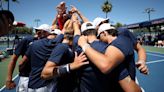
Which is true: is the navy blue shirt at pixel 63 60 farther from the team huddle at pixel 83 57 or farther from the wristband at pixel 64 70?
the wristband at pixel 64 70

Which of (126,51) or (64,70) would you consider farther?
(64,70)

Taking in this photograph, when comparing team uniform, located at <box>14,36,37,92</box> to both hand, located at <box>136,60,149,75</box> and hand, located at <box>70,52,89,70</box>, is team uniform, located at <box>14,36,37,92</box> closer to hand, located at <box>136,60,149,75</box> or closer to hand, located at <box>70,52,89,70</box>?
hand, located at <box>70,52,89,70</box>

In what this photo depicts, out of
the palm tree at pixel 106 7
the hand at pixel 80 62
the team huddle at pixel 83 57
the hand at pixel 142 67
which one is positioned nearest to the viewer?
the team huddle at pixel 83 57

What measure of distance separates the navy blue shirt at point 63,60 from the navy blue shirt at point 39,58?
828mm

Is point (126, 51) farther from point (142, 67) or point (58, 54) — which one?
point (58, 54)

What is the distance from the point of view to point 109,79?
3.50 metres

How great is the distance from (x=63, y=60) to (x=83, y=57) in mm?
694

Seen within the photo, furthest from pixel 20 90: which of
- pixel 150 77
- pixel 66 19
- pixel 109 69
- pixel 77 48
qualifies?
pixel 150 77

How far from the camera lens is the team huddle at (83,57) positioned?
3.24m

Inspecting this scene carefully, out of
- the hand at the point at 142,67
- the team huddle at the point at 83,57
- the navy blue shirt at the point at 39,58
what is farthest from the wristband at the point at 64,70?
the navy blue shirt at the point at 39,58

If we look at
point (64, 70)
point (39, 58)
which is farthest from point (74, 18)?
point (64, 70)

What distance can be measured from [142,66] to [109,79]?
80 cm

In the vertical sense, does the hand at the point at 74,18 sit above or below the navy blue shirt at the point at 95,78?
above

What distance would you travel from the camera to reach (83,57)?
136 inches
